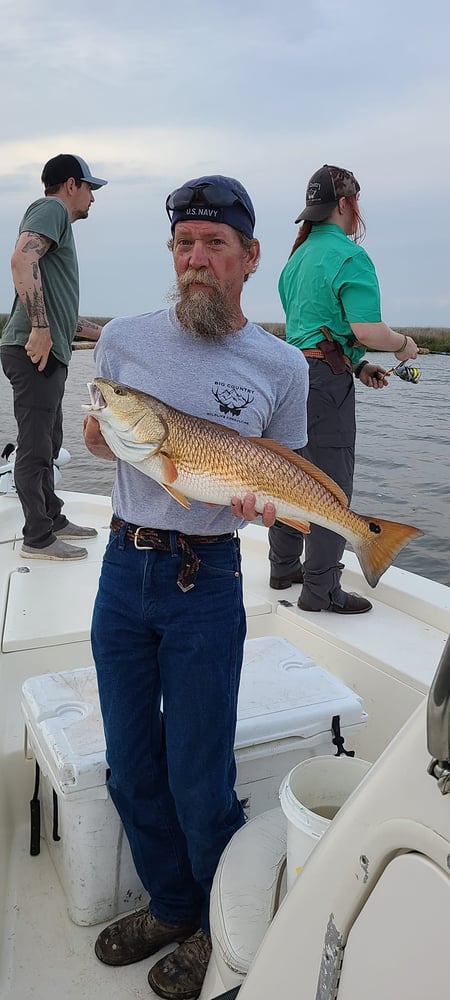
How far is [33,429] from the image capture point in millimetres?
4664

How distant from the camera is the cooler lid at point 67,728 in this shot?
2.27 metres

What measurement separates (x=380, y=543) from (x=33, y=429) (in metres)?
2.95

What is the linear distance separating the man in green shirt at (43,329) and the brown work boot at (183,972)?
272cm

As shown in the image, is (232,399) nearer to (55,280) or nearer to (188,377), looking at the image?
(188,377)

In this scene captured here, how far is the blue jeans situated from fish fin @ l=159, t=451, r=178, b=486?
171mm

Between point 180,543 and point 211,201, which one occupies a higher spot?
point 211,201

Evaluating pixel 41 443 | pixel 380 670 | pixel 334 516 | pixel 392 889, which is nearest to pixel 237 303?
pixel 334 516

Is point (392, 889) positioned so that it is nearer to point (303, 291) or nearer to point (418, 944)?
point (418, 944)

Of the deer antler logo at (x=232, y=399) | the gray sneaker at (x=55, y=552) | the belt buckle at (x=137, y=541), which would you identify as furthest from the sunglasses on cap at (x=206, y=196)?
the gray sneaker at (x=55, y=552)

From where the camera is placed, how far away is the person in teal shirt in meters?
3.69

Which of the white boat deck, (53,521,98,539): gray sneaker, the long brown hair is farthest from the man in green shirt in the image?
the long brown hair

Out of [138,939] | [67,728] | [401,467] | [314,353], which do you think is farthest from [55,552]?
[401,467]

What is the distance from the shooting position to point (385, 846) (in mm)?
1025

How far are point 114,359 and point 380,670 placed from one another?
1956 mm
